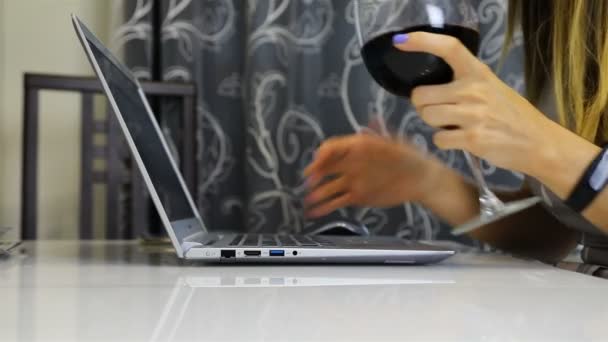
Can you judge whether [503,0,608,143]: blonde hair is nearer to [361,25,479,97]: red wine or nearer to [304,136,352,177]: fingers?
[361,25,479,97]: red wine

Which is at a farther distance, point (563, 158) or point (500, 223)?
point (500, 223)

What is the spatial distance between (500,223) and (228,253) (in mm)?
528

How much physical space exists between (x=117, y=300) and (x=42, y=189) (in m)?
1.12

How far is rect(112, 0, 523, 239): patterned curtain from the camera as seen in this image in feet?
4.29

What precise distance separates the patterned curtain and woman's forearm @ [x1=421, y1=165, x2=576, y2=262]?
36cm

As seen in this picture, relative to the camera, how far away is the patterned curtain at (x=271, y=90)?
1307 mm

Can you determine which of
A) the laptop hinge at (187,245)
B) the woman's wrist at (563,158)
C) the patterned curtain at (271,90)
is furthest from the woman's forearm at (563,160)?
the patterned curtain at (271,90)

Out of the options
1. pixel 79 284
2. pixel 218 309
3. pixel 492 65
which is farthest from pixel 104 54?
pixel 492 65

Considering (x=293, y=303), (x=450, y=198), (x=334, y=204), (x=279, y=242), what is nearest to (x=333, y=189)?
(x=334, y=204)

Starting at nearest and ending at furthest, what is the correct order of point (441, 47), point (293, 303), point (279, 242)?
point (293, 303) → point (441, 47) → point (279, 242)

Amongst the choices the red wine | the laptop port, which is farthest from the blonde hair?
the laptop port

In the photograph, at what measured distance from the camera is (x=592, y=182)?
0.66 meters

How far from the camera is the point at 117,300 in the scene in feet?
1.40

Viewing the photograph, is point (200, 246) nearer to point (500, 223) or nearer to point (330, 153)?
point (330, 153)
